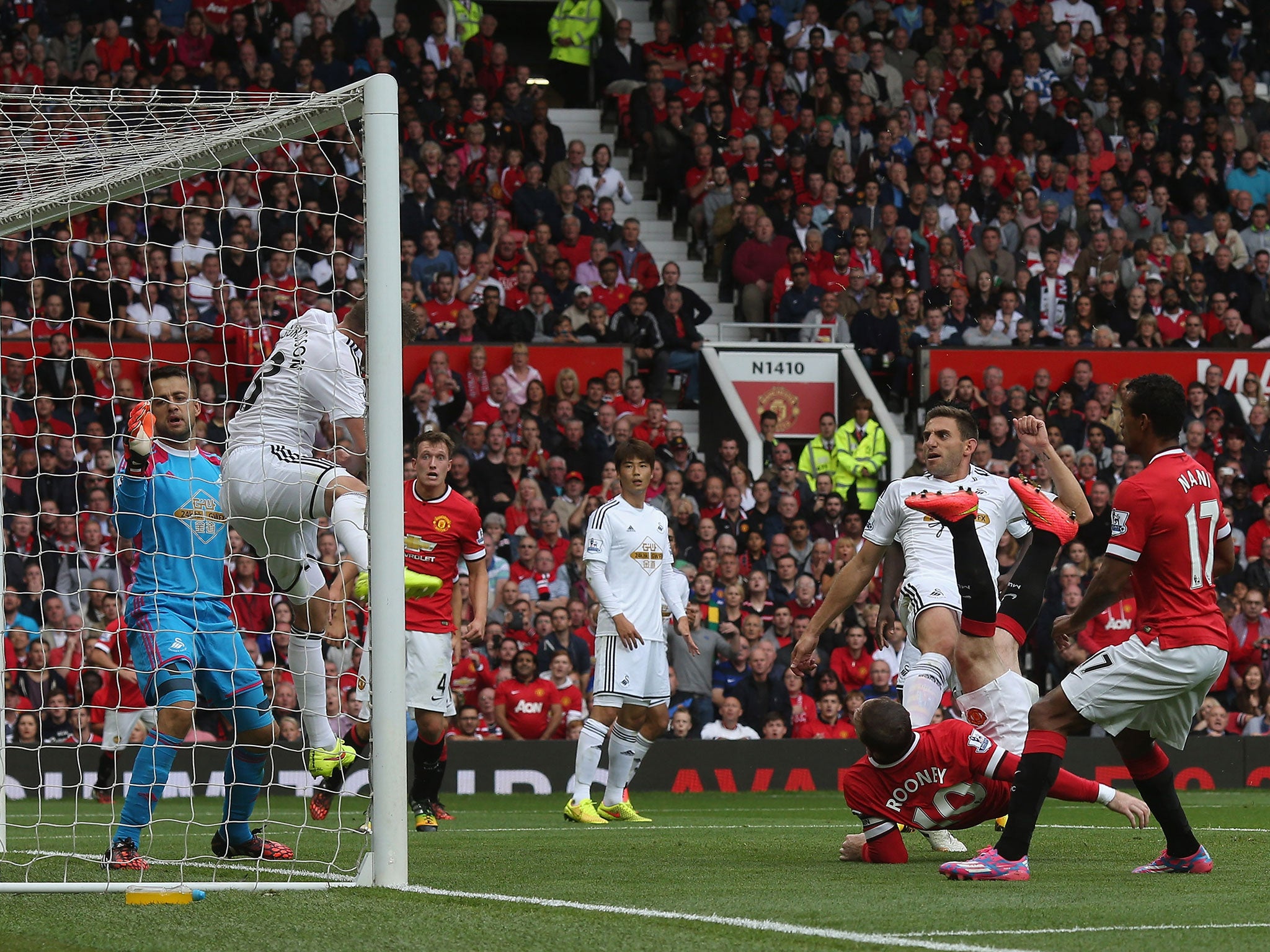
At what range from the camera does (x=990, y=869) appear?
259 inches

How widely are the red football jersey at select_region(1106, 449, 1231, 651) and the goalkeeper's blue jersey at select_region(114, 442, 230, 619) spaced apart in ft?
12.5

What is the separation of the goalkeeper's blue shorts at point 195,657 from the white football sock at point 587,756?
11.5 feet

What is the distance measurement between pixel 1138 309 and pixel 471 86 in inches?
326

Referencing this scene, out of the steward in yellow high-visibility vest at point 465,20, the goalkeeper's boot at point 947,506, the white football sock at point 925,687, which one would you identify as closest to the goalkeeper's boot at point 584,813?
the white football sock at point 925,687

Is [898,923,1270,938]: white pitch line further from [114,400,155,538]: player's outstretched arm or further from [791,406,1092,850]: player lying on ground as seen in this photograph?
[114,400,155,538]: player's outstretched arm

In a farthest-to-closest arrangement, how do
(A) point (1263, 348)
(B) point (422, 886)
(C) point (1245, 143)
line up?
(C) point (1245, 143) < (A) point (1263, 348) < (B) point (422, 886)

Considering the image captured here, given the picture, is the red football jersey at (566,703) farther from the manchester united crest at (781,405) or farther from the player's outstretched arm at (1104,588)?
the player's outstretched arm at (1104,588)

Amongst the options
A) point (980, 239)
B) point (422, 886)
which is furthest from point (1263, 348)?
point (422, 886)

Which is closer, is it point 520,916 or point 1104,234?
point 520,916

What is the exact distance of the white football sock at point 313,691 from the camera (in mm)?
8685

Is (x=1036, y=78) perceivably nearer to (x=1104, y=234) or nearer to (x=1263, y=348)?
(x=1104, y=234)

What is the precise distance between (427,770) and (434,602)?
3.31 ft

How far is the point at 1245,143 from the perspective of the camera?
22.6 metres

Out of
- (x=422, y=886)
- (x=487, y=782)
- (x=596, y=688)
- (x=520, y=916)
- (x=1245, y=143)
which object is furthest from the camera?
(x=1245, y=143)
